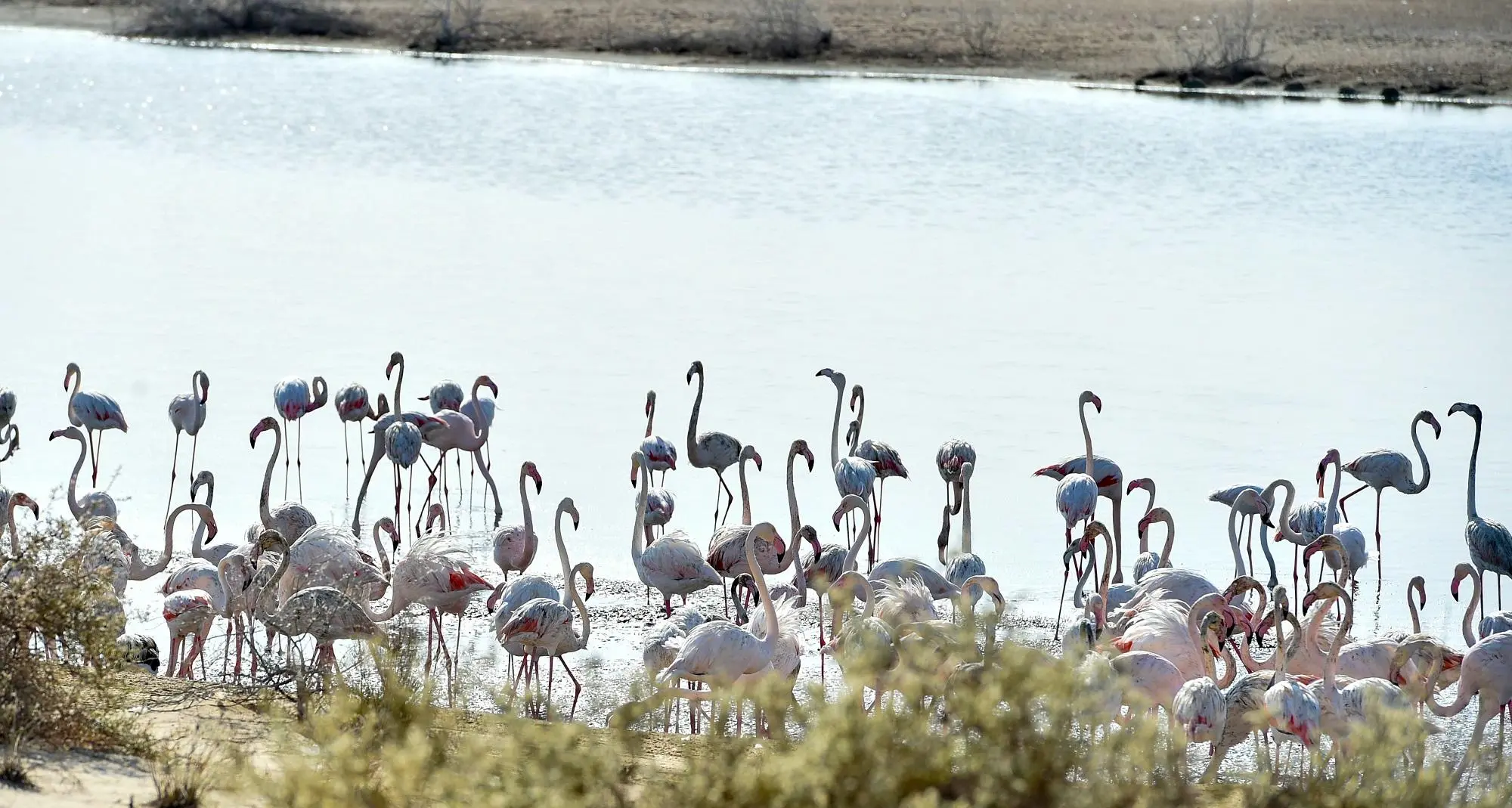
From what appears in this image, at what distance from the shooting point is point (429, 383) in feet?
35.4

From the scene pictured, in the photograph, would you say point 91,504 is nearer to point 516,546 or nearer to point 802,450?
point 516,546

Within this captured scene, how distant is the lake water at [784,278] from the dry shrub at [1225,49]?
1.92m

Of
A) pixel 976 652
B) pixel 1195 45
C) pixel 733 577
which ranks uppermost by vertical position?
pixel 1195 45

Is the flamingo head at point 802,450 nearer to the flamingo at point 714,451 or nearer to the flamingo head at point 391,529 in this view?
the flamingo at point 714,451

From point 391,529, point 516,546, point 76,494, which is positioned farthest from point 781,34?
point 516,546

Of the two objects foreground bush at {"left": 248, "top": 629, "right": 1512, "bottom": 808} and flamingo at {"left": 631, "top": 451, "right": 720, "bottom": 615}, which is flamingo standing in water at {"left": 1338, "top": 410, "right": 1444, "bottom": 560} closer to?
flamingo at {"left": 631, "top": 451, "right": 720, "bottom": 615}

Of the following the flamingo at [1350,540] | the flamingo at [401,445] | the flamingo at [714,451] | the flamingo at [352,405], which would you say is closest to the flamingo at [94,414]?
the flamingo at [352,405]

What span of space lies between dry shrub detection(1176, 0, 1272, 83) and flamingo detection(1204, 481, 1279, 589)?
20.5 meters

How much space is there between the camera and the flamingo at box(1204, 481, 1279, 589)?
25.6 feet

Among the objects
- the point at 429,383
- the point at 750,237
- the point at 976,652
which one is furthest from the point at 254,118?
the point at 976,652

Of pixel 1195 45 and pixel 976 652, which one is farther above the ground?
pixel 1195 45

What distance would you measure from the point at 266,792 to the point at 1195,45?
28243 mm

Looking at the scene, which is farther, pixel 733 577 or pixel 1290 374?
pixel 1290 374

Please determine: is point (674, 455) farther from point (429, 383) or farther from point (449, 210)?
point (449, 210)
